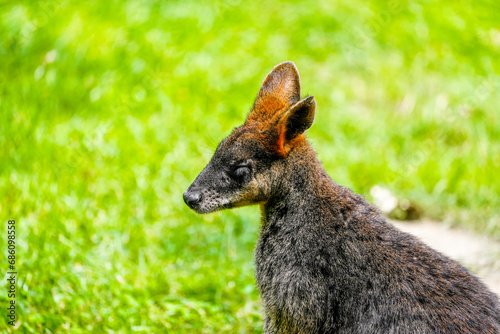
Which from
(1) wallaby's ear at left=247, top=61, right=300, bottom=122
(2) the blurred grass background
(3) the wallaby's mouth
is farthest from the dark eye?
(2) the blurred grass background

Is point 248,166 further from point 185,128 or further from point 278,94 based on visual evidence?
point 185,128

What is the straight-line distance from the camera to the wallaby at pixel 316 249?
3814 millimetres

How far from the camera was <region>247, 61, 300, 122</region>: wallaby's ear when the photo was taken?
4.45 meters

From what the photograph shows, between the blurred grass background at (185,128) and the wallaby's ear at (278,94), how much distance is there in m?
1.72

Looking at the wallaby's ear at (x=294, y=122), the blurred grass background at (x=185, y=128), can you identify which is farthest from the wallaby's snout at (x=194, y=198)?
the blurred grass background at (x=185, y=128)

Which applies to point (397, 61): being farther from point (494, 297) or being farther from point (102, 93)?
point (494, 297)

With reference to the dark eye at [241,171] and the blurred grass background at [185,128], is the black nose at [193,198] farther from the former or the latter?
the blurred grass background at [185,128]

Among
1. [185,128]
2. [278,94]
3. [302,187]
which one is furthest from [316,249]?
[185,128]

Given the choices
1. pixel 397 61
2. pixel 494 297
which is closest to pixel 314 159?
pixel 494 297

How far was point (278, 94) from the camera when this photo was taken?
14.8 ft

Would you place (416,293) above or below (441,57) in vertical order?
above

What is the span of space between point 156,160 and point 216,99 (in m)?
1.35

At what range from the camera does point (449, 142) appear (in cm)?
819

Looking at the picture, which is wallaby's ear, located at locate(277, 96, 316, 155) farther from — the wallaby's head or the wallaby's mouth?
the wallaby's mouth
